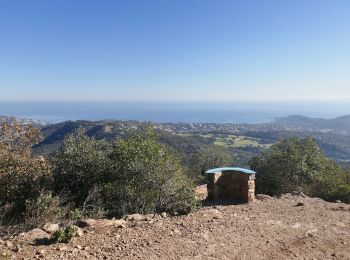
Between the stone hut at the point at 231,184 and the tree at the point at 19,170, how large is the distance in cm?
648

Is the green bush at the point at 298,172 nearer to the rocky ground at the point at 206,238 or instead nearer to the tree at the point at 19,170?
the rocky ground at the point at 206,238

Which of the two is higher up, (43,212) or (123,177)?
(123,177)

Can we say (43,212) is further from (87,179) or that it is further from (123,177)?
(123,177)

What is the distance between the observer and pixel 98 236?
8.26m

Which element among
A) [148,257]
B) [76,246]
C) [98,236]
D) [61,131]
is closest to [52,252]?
[76,246]

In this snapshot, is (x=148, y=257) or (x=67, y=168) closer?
(x=148, y=257)

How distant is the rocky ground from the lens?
7391 mm

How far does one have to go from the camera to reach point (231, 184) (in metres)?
14.3

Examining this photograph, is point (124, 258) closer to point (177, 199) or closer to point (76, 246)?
point (76, 246)

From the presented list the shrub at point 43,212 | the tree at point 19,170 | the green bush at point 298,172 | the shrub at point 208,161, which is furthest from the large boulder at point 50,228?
the shrub at point 208,161

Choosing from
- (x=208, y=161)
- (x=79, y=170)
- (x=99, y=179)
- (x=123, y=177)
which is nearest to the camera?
(x=123, y=177)

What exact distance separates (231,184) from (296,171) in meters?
11.0

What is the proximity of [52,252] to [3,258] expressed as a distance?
0.93 m

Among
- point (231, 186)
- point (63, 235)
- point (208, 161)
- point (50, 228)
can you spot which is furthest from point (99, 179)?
point (208, 161)
